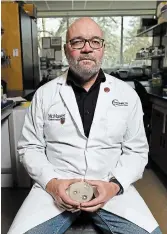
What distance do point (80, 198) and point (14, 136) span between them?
140 centimetres

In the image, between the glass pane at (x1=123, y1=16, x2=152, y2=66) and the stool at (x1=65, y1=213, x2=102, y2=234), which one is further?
the glass pane at (x1=123, y1=16, x2=152, y2=66)

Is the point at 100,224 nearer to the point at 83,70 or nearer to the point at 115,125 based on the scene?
the point at 115,125

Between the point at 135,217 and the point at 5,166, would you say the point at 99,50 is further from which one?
the point at 5,166

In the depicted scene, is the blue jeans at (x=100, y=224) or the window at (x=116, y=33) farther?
the window at (x=116, y=33)

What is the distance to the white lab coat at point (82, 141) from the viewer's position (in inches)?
46.3

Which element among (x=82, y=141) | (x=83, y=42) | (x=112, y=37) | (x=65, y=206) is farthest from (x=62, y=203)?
(x=112, y=37)

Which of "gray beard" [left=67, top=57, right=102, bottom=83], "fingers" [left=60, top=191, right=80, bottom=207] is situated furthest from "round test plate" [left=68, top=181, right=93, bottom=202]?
"gray beard" [left=67, top=57, right=102, bottom=83]

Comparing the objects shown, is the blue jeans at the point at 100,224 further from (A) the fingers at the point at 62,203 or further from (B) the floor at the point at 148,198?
(B) the floor at the point at 148,198

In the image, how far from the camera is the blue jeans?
1012 millimetres

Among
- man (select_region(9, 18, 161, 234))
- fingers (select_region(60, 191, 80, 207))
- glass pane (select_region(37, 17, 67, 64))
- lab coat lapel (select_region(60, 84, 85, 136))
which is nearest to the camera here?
fingers (select_region(60, 191, 80, 207))

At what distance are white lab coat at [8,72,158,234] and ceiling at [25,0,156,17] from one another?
5.85 metres

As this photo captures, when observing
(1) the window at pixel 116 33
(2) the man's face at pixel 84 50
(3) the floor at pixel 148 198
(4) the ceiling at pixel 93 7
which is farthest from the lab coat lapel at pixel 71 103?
(1) the window at pixel 116 33

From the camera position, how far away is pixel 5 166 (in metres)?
2.41

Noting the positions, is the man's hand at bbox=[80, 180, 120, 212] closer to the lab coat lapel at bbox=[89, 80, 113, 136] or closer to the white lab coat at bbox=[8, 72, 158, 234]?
the white lab coat at bbox=[8, 72, 158, 234]
